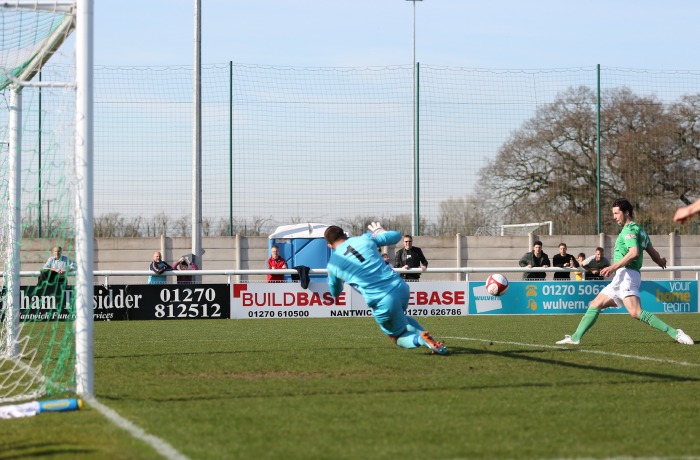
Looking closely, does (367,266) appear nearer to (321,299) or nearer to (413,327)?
(413,327)

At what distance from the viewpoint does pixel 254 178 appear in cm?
2512

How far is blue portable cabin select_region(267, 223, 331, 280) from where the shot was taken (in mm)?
26891

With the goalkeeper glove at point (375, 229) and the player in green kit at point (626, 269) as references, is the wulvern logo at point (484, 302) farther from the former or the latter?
the goalkeeper glove at point (375, 229)

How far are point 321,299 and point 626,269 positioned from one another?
Answer: 9.29 m

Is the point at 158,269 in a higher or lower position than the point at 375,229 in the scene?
lower

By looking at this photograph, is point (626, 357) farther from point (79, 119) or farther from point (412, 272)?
point (412, 272)

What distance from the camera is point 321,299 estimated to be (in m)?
20.7

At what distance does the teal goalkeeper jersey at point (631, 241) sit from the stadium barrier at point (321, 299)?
27.3ft

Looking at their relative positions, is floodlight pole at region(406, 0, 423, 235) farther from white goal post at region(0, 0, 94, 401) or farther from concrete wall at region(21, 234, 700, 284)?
white goal post at region(0, 0, 94, 401)

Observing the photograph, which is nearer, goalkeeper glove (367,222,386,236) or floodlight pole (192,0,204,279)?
goalkeeper glove (367,222,386,236)

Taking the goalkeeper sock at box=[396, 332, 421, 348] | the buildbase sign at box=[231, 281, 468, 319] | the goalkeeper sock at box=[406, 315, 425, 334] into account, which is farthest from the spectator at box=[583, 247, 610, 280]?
the goalkeeper sock at box=[396, 332, 421, 348]

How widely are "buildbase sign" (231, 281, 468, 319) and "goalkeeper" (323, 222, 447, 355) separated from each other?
9.48 meters

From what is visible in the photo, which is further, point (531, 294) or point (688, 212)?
point (531, 294)

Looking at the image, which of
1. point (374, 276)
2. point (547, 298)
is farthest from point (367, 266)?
point (547, 298)
